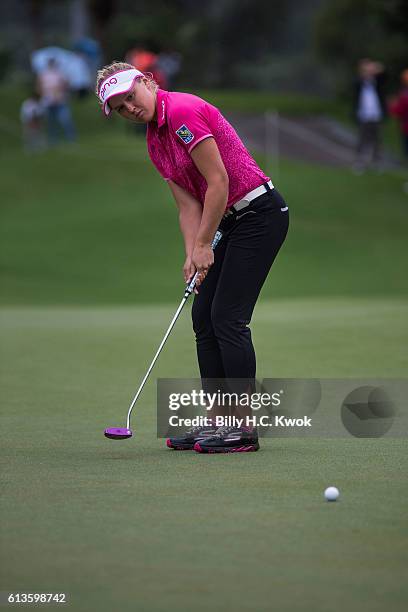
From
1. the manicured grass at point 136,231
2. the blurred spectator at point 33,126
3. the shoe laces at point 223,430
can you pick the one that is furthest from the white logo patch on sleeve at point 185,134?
the blurred spectator at point 33,126

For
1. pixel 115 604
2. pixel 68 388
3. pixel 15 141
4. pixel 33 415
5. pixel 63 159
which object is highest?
pixel 15 141

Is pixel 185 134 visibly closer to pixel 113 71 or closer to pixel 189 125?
pixel 189 125

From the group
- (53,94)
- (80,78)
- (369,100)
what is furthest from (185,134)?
(80,78)

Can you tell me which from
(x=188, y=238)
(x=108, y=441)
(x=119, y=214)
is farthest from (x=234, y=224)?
(x=119, y=214)

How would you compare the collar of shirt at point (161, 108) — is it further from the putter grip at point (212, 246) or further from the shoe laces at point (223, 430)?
the shoe laces at point (223, 430)

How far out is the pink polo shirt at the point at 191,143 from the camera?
21.9 ft

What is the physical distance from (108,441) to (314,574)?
321cm

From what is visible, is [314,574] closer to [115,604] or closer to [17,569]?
[115,604]

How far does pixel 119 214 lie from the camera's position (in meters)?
27.1

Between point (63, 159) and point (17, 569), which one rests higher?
point (63, 159)

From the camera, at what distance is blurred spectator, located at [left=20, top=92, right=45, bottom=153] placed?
30.6 metres

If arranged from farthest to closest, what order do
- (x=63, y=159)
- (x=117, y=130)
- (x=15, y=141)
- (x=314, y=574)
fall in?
(x=117, y=130) < (x=15, y=141) < (x=63, y=159) < (x=314, y=574)

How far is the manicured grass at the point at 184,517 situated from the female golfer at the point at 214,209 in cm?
54

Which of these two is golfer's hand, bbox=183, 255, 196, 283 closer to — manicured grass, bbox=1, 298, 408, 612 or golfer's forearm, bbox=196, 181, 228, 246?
golfer's forearm, bbox=196, 181, 228, 246
